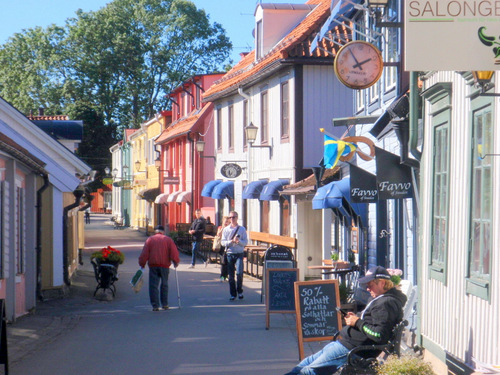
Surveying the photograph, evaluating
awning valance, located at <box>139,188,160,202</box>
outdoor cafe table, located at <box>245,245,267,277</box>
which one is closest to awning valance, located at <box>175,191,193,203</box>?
awning valance, located at <box>139,188,160,202</box>

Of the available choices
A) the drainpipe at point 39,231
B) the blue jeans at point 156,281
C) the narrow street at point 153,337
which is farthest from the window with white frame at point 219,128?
the blue jeans at point 156,281

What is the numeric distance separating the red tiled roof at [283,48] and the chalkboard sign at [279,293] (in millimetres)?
10165

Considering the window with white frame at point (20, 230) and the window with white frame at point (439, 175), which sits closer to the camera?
the window with white frame at point (439, 175)

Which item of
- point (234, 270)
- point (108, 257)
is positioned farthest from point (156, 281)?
point (108, 257)

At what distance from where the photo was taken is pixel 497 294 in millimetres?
7145

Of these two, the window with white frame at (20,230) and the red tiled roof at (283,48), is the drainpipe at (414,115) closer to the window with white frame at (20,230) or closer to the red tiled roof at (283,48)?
the window with white frame at (20,230)

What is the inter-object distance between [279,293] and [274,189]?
996 cm

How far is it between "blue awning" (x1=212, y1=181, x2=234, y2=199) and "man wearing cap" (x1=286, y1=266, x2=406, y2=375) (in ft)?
74.0

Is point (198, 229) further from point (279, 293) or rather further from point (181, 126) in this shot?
point (181, 126)

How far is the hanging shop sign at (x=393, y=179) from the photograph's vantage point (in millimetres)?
11688

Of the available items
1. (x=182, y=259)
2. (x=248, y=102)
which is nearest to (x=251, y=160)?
(x=248, y=102)

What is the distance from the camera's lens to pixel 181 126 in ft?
135

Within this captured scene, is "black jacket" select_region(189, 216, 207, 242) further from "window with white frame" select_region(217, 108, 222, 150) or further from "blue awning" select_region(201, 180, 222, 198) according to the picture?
"window with white frame" select_region(217, 108, 222, 150)

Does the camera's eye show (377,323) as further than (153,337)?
No
